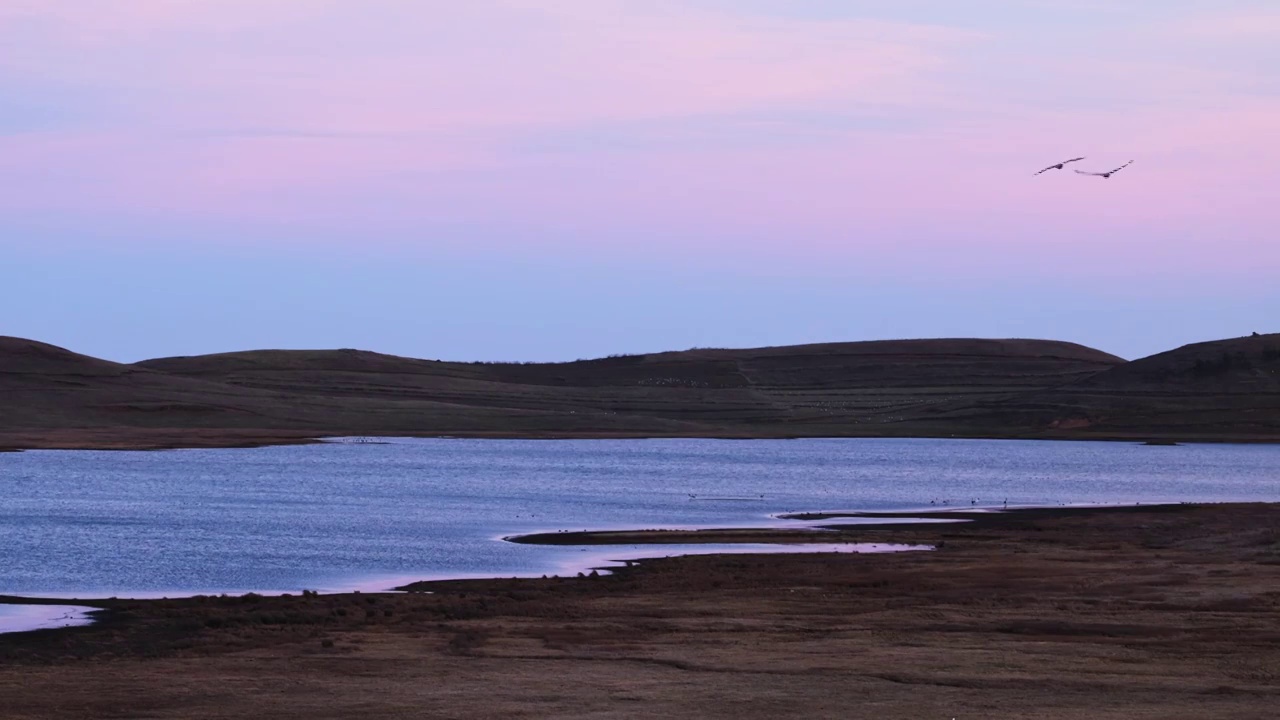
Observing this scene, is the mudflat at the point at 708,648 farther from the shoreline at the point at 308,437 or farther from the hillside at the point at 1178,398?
the hillside at the point at 1178,398

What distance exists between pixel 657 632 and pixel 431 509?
31.2 meters

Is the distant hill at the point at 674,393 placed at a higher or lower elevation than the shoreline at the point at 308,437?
higher

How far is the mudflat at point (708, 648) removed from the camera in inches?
749

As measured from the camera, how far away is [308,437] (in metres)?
113

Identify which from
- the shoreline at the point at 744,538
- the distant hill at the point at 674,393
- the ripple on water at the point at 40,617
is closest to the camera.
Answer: the ripple on water at the point at 40,617

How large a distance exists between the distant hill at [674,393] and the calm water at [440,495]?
28.4ft

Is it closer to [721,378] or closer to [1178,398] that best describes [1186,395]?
[1178,398]

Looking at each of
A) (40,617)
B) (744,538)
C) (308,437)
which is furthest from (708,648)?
(308,437)

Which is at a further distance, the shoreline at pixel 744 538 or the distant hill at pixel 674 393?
the distant hill at pixel 674 393

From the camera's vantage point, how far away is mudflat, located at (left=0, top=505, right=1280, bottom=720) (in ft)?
62.4

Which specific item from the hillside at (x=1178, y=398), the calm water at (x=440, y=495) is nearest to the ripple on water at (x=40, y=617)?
the calm water at (x=440, y=495)

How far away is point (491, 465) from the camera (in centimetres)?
9031

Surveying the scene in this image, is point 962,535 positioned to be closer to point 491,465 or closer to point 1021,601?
point 1021,601

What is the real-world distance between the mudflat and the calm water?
5728mm
